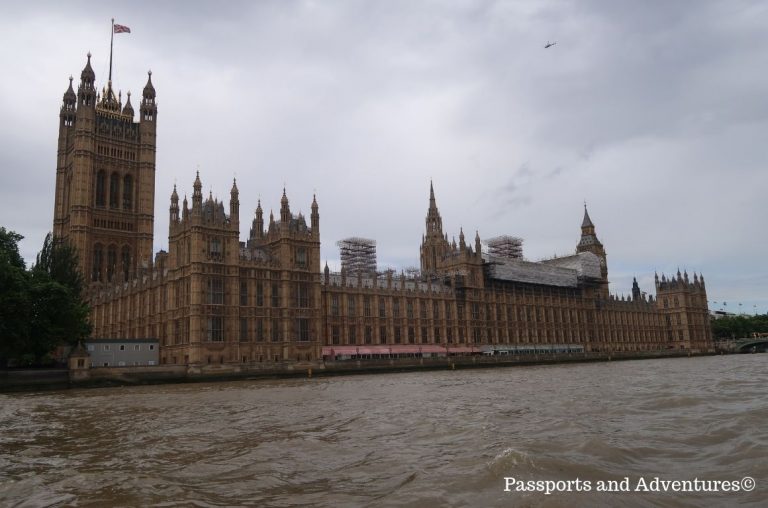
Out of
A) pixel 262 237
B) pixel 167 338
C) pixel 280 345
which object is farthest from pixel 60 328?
pixel 262 237

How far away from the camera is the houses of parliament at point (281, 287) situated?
78.1 meters

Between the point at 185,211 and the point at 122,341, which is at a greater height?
the point at 185,211

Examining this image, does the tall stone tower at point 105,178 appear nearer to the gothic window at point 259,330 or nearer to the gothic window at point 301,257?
the gothic window at point 301,257

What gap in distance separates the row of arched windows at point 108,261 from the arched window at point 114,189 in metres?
10.0

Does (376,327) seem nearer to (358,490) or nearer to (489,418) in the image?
(489,418)

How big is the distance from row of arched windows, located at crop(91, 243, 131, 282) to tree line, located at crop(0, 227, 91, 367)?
63755 millimetres

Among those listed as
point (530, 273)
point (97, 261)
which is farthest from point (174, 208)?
point (530, 273)

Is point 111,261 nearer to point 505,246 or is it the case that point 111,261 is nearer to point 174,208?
point 174,208

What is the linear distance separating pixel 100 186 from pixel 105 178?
1.98 metres

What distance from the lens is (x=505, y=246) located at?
502ft

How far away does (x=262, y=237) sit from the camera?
299 ft

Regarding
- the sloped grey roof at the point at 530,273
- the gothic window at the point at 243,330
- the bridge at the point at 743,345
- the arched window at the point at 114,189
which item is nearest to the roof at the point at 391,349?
the gothic window at the point at 243,330

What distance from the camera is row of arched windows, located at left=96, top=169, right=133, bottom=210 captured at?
5236 inches

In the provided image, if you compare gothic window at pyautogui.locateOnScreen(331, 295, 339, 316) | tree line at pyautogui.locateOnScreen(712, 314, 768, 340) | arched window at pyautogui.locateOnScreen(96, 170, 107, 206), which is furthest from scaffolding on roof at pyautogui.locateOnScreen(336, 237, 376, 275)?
tree line at pyautogui.locateOnScreen(712, 314, 768, 340)
